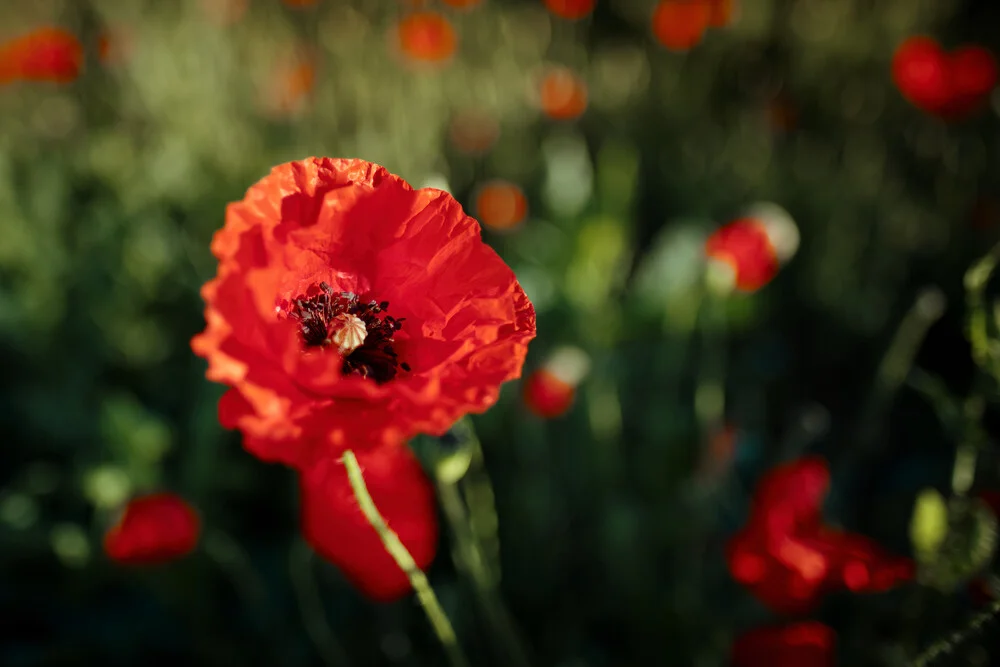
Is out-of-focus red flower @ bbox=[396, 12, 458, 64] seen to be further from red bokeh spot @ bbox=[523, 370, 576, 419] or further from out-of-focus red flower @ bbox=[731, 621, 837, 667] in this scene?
out-of-focus red flower @ bbox=[731, 621, 837, 667]

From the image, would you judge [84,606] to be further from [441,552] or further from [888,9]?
[888,9]

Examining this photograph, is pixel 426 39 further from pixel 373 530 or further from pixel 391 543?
pixel 391 543

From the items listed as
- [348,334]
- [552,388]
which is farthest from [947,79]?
→ [348,334]

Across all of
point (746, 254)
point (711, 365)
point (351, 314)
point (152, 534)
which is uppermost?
point (351, 314)

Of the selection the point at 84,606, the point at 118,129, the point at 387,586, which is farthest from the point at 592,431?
the point at 118,129

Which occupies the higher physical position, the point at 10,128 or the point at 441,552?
the point at 10,128

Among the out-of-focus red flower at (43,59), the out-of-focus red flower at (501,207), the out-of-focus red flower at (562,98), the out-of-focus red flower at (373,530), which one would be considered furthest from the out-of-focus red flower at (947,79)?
the out-of-focus red flower at (43,59)
